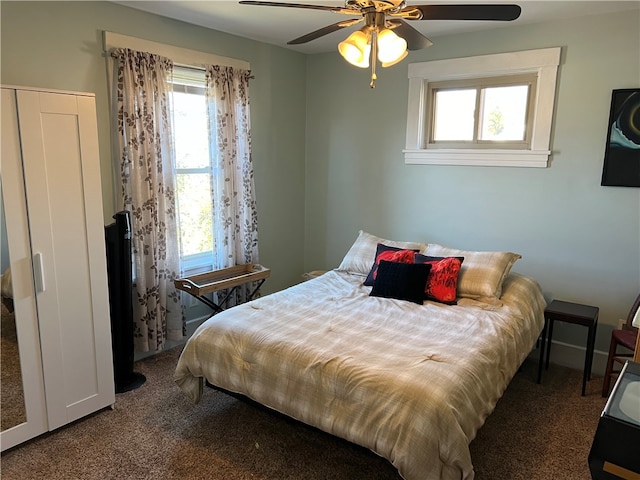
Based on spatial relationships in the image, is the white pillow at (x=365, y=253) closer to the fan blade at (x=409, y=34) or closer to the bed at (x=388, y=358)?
the bed at (x=388, y=358)

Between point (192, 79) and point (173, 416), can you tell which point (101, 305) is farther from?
point (192, 79)

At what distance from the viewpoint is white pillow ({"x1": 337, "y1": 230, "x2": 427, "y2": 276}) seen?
11.8 ft

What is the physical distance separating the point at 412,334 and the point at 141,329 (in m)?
1.99

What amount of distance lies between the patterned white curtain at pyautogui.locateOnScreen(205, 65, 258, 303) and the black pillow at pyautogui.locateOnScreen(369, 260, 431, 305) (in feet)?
4.42

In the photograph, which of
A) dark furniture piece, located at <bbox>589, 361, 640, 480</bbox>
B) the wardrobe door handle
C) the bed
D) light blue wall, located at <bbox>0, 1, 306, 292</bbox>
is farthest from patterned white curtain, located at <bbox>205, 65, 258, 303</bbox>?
dark furniture piece, located at <bbox>589, 361, 640, 480</bbox>

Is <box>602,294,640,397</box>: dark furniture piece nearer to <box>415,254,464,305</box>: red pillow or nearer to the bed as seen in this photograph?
the bed

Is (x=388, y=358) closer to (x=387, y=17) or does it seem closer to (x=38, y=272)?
(x=387, y=17)

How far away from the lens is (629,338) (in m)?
2.83

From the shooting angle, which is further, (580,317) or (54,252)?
(580,317)

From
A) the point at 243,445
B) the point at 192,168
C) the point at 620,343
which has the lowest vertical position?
the point at 243,445

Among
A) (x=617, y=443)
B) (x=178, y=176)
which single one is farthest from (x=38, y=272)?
(x=617, y=443)

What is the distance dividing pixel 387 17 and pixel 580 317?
2.31m

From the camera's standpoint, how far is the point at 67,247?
2449 mm

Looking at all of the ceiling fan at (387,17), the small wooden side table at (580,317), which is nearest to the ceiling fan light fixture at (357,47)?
the ceiling fan at (387,17)
